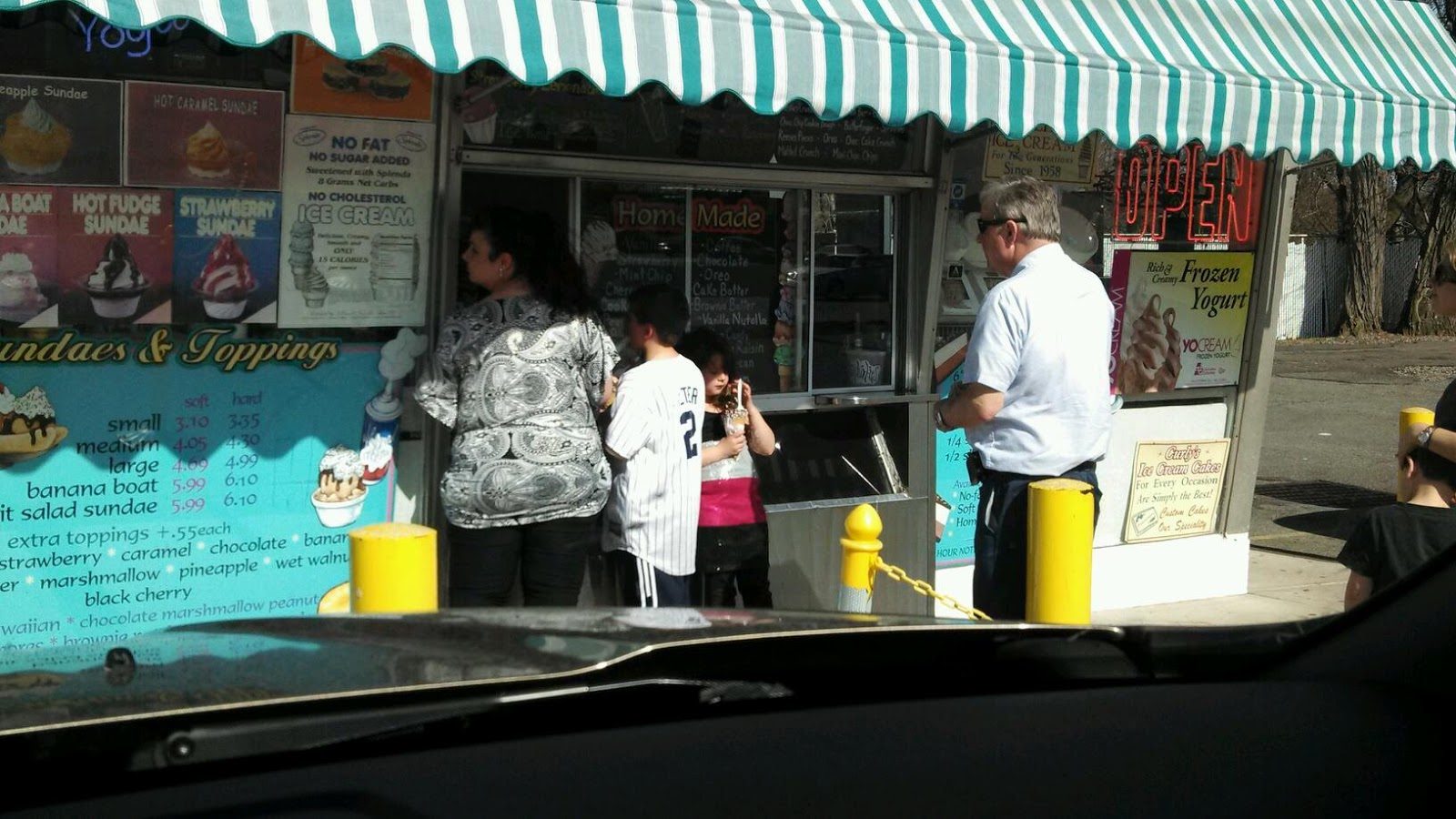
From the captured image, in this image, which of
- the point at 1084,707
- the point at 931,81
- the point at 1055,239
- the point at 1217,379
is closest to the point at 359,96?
the point at 931,81

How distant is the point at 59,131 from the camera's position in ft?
15.1

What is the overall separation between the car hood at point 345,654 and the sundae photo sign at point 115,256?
2.46 meters

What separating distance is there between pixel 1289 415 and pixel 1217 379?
10.00 metres

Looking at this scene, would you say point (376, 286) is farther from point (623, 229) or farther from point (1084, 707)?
point (1084, 707)

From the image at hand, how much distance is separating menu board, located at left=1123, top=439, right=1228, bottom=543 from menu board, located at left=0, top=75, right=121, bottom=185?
493 cm

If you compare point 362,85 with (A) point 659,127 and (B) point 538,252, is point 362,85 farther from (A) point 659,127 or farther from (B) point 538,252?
(A) point 659,127

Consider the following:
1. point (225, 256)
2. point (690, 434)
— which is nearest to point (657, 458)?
point (690, 434)

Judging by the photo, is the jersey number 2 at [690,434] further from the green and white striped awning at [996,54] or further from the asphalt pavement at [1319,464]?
the asphalt pavement at [1319,464]

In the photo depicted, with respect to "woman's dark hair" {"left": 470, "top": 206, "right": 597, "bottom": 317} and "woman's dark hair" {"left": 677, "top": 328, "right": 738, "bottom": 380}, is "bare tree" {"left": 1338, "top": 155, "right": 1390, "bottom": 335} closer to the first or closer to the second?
"woman's dark hair" {"left": 677, "top": 328, "right": 738, "bottom": 380}

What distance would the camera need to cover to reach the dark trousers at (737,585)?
552 centimetres

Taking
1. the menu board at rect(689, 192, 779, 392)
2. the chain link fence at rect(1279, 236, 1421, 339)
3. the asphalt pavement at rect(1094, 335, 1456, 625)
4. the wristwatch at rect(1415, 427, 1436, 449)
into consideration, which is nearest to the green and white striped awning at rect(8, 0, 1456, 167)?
the menu board at rect(689, 192, 779, 392)

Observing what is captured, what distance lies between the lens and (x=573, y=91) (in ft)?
18.1

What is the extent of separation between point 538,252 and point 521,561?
3.36 feet

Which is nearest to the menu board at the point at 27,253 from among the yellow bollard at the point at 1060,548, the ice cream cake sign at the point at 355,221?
the ice cream cake sign at the point at 355,221
